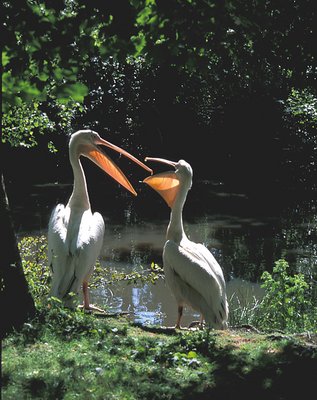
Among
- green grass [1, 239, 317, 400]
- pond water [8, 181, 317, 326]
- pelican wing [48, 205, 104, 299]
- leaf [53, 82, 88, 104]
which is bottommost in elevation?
pond water [8, 181, 317, 326]

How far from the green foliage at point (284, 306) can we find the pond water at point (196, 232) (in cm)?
151

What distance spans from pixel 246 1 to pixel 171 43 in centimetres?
177

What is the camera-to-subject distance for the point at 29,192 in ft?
63.8

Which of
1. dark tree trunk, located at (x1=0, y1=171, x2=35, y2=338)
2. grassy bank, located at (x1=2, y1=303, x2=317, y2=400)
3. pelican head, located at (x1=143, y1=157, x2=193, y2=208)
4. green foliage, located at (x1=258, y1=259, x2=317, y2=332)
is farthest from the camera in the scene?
pelican head, located at (x1=143, y1=157, x2=193, y2=208)

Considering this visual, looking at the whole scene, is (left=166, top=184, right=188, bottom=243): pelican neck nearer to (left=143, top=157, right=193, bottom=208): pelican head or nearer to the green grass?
(left=143, top=157, right=193, bottom=208): pelican head

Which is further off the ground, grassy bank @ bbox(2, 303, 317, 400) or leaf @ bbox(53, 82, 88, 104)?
leaf @ bbox(53, 82, 88, 104)

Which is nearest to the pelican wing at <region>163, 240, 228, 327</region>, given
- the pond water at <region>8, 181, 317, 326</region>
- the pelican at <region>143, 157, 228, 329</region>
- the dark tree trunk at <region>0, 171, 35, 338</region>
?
the pelican at <region>143, 157, 228, 329</region>

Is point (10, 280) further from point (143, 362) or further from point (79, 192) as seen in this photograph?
point (79, 192)

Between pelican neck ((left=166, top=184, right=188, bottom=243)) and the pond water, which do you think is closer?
pelican neck ((left=166, top=184, right=188, bottom=243))

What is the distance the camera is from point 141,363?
474 centimetres

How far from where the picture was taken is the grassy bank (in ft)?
13.7

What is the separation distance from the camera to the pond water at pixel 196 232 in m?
10.3

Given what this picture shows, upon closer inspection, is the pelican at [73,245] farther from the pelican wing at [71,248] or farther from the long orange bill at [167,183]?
the long orange bill at [167,183]

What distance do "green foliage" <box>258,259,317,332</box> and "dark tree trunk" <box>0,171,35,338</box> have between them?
318 cm
